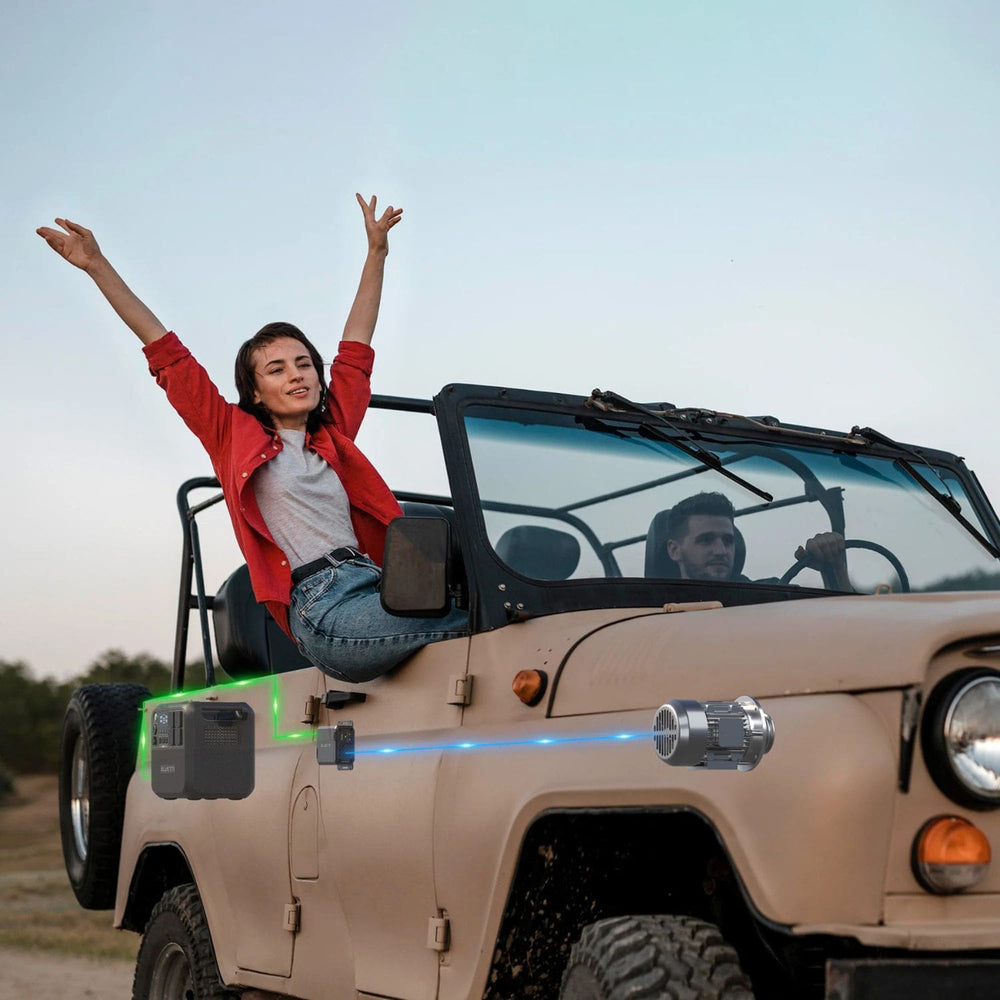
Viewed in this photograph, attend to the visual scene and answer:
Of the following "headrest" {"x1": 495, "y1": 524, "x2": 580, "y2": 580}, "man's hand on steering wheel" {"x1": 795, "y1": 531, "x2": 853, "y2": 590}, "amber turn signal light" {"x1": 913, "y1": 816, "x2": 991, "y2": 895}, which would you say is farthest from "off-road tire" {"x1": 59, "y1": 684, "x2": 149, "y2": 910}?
"amber turn signal light" {"x1": 913, "y1": 816, "x2": 991, "y2": 895}

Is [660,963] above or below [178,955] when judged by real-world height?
above

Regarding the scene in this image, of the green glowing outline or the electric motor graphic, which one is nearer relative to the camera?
the electric motor graphic

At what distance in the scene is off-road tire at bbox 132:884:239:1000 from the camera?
490cm

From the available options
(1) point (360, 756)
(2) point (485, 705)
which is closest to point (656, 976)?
(2) point (485, 705)

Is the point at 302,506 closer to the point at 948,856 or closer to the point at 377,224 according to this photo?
the point at 377,224

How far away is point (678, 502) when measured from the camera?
160 inches

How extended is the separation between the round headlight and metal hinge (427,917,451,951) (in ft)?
4.34

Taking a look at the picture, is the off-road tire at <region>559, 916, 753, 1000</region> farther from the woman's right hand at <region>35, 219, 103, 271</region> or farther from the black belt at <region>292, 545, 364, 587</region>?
the woman's right hand at <region>35, 219, 103, 271</region>

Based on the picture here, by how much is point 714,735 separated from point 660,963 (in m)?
0.44

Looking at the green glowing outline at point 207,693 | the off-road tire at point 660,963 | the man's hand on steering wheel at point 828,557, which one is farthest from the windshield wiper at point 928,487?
the off-road tire at point 660,963

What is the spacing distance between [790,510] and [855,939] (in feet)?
6.08

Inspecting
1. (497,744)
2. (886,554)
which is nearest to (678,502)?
(886,554)

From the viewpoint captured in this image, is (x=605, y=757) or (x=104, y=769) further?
(x=104, y=769)

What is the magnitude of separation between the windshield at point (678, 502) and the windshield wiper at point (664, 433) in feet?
0.04
